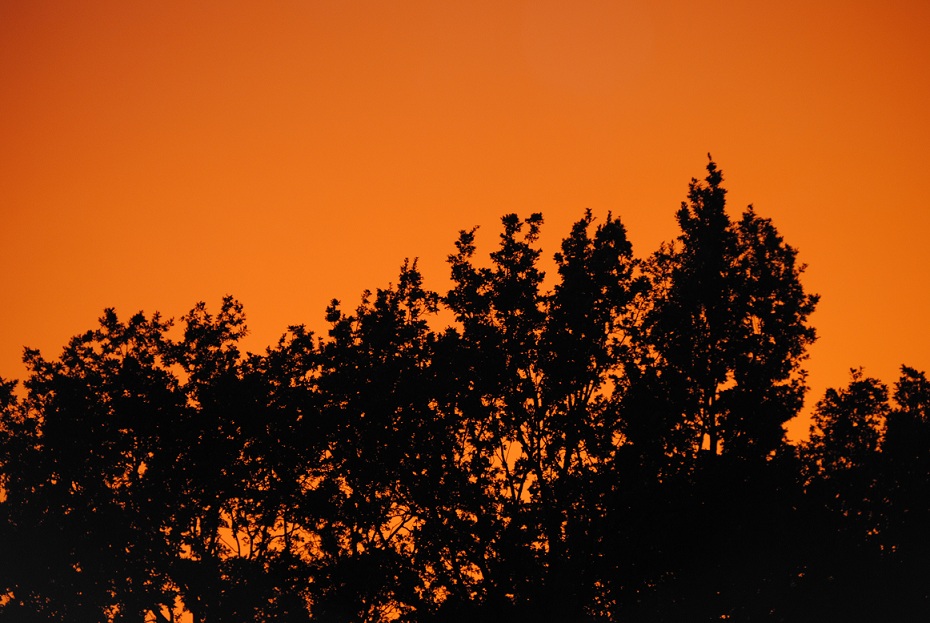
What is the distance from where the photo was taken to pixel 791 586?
32219mm

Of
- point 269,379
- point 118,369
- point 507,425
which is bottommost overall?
point 507,425

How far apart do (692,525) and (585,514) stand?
358 cm

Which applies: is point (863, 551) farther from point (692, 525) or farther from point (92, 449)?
point (92, 449)

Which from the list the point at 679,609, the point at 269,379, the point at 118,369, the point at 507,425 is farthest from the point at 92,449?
the point at 679,609

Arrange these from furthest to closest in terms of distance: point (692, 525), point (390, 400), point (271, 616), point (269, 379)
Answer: point (271, 616) < point (269, 379) < point (390, 400) < point (692, 525)

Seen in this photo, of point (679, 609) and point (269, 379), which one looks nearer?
point (679, 609)

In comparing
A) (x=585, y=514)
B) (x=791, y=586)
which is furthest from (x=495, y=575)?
(x=791, y=586)

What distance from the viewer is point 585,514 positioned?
2966 centimetres

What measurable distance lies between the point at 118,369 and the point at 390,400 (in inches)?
581

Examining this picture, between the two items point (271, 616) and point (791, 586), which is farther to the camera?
point (271, 616)

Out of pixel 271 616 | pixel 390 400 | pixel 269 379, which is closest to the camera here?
pixel 390 400

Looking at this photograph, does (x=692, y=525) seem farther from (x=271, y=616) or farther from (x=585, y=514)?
(x=271, y=616)

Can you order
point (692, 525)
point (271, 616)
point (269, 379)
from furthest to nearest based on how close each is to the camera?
point (271, 616)
point (269, 379)
point (692, 525)

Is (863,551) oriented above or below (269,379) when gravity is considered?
below
